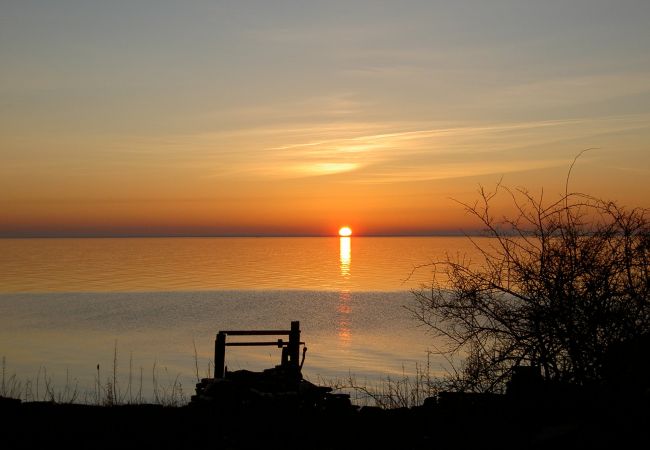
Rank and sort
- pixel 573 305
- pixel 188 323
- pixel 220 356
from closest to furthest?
pixel 573 305, pixel 220 356, pixel 188 323

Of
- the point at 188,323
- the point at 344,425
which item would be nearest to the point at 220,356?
the point at 344,425

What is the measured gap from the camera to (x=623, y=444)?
8.18 m

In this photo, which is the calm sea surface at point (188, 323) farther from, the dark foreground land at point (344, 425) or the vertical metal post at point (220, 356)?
the vertical metal post at point (220, 356)

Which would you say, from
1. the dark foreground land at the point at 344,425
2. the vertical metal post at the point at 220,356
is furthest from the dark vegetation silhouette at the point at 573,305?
the vertical metal post at the point at 220,356

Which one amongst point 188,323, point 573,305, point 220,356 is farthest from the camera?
point 188,323

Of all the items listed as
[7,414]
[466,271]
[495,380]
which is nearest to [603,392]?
[495,380]

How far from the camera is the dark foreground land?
348 inches

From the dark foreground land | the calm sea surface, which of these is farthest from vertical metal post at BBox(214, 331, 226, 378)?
the calm sea surface

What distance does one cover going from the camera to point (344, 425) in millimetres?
13344

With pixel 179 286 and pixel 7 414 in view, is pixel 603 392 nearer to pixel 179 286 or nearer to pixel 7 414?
pixel 7 414

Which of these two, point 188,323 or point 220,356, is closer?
point 220,356

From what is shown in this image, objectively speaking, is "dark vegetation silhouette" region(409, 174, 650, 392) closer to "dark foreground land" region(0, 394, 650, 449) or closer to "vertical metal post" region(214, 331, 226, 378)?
"dark foreground land" region(0, 394, 650, 449)

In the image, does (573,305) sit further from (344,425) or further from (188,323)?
(188,323)

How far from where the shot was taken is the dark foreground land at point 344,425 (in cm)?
884
